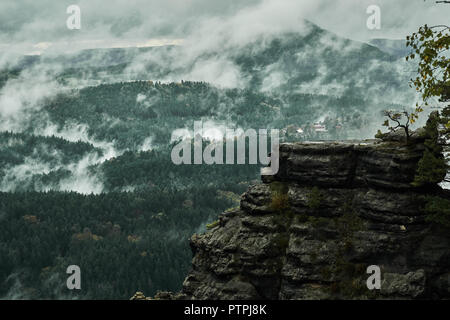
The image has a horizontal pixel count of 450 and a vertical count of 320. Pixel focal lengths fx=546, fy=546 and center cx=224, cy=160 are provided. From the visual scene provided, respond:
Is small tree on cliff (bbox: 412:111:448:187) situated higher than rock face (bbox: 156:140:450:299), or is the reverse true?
small tree on cliff (bbox: 412:111:448:187)

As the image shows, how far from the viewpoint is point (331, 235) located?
4297 cm

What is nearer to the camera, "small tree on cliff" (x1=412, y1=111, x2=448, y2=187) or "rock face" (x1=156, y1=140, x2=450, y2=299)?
"small tree on cliff" (x1=412, y1=111, x2=448, y2=187)

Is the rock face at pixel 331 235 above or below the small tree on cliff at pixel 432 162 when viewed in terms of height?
below

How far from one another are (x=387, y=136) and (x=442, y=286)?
12612 mm

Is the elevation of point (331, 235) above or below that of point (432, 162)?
below

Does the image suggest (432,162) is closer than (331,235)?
Yes

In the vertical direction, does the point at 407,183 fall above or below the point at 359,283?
above

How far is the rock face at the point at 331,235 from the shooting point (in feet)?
132

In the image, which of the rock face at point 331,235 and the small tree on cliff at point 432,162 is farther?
the rock face at point 331,235

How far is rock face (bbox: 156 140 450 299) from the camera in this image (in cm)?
4038
